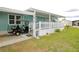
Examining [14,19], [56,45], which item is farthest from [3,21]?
[56,45]

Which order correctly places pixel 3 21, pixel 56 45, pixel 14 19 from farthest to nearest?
1. pixel 14 19
2. pixel 3 21
3. pixel 56 45

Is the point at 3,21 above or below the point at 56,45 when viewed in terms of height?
above

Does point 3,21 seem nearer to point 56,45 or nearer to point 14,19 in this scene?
point 14,19

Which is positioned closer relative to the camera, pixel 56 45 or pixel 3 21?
pixel 56 45

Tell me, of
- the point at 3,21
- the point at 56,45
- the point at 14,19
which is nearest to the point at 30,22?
the point at 14,19

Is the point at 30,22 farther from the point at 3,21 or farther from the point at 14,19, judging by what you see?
the point at 3,21

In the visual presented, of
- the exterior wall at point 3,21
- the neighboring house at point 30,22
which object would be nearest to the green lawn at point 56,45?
the neighboring house at point 30,22

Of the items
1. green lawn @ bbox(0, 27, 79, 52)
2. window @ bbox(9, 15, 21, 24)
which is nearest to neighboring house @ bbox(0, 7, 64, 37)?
window @ bbox(9, 15, 21, 24)

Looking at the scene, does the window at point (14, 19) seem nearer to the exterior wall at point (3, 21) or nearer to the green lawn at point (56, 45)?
the exterior wall at point (3, 21)

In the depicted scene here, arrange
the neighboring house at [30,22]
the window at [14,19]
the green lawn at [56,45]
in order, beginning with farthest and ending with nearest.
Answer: the window at [14,19] → the neighboring house at [30,22] → the green lawn at [56,45]

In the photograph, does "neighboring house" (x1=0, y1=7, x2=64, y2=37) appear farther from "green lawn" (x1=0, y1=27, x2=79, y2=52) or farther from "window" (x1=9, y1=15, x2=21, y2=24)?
"green lawn" (x1=0, y1=27, x2=79, y2=52)

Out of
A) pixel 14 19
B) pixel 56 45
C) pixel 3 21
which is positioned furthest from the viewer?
pixel 14 19
